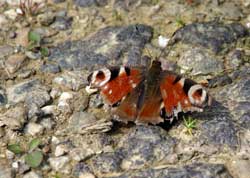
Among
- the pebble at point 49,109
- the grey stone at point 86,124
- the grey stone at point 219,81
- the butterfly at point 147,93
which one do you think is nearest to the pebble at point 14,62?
the pebble at point 49,109

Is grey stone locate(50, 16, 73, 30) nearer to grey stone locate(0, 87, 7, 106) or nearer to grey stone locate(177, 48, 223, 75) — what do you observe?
grey stone locate(0, 87, 7, 106)

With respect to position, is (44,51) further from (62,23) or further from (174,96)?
(174,96)

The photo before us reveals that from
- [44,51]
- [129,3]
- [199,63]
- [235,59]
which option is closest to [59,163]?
[44,51]

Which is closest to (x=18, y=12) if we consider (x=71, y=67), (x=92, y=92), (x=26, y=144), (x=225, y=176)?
(x=71, y=67)

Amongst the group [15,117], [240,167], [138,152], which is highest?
[15,117]

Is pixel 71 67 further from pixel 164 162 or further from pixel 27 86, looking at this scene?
pixel 164 162

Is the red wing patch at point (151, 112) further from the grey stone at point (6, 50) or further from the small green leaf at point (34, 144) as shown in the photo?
the grey stone at point (6, 50)

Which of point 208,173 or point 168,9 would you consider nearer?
point 208,173
